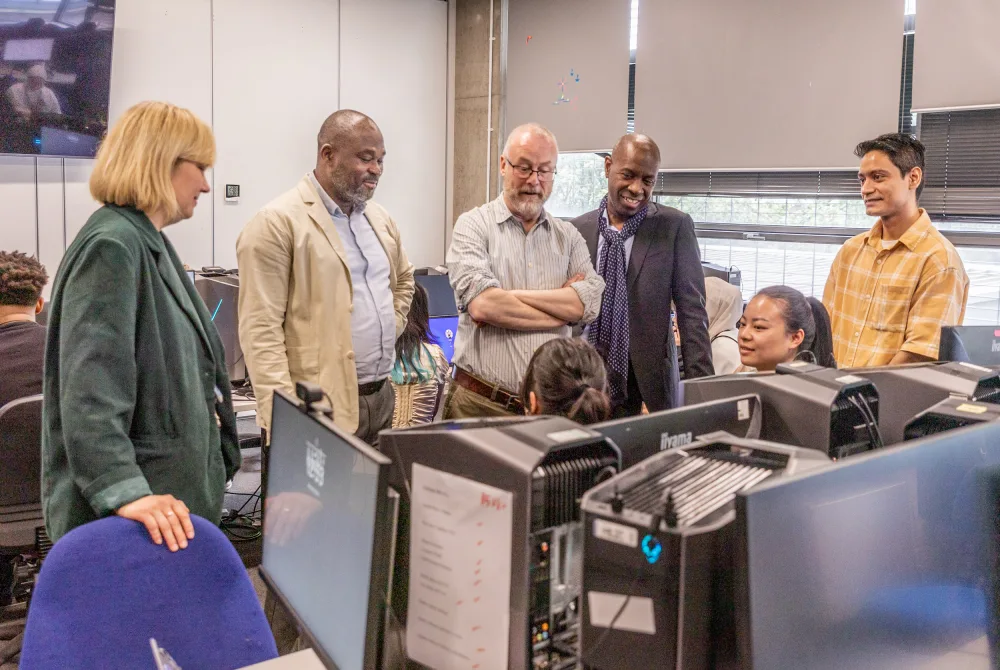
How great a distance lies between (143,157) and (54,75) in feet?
11.7

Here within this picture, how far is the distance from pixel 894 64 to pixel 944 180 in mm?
653

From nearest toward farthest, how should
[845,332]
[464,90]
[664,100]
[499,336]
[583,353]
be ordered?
1. [583,353]
2. [499,336]
3. [845,332]
4. [664,100]
5. [464,90]

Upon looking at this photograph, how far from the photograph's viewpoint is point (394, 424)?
2.88 m

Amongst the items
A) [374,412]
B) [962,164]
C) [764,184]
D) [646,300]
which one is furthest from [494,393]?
[764,184]

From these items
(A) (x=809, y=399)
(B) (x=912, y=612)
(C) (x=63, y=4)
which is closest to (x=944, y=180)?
(A) (x=809, y=399)

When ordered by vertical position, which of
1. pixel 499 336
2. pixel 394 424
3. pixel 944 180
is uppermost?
pixel 944 180

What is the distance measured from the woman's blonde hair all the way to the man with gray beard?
923 millimetres

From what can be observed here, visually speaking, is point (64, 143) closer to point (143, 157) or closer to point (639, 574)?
point (143, 157)

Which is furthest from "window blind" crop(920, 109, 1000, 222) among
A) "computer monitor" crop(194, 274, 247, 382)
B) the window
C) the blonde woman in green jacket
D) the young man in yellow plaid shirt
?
the blonde woman in green jacket

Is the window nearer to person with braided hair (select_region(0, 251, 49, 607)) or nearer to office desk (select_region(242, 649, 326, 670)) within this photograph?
person with braided hair (select_region(0, 251, 49, 607))

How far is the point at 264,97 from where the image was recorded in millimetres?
5582

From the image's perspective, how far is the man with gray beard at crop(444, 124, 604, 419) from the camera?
2.36m

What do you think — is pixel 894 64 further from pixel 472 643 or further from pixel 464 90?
pixel 472 643

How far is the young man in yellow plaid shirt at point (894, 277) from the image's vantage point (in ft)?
7.86
